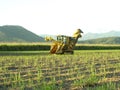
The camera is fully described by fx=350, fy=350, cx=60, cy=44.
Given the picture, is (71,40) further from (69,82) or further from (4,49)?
(69,82)

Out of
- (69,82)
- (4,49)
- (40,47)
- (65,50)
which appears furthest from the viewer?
(40,47)

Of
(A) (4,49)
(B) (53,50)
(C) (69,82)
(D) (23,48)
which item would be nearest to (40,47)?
(D) (23,48)

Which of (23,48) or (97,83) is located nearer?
(97,83)

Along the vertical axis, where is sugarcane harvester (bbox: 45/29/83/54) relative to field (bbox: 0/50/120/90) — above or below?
above

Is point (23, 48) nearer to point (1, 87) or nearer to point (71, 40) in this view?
point (71, 40)

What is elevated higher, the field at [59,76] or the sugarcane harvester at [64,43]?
the sugarcane harvester at [64,43]

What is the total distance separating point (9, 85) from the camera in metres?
10.7

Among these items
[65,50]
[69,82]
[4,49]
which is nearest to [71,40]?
[65,50]

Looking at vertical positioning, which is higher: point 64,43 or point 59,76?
point 64,43

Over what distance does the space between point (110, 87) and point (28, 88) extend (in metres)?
2.30

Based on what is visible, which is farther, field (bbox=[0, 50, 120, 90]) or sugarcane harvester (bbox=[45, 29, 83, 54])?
sugarcane harvester (bbox=[45, 29, 83, 54])

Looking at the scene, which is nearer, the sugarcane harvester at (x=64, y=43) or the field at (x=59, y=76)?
the field at (x=59, y=76)

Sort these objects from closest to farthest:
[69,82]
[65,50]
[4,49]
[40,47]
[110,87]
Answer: [110,87]
[69,82]
[65,50]
[4,49]
[40,47]

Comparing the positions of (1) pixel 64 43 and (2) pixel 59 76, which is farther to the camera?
(1) pixel 64 43
